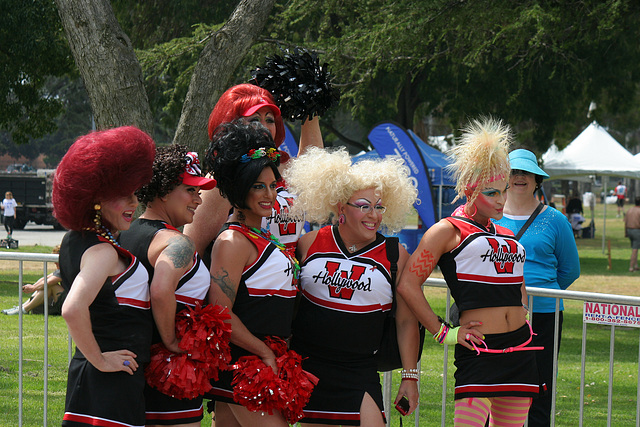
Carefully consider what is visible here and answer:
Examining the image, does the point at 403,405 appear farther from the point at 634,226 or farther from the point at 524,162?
the point at 634,226

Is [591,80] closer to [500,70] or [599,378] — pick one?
[500,70]

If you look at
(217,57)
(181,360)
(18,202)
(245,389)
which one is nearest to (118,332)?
(181,360)

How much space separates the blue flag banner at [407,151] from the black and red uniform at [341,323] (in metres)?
11.4

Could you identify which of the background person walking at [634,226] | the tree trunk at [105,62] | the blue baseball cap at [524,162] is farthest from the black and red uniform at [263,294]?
the background person walking at [634,226]

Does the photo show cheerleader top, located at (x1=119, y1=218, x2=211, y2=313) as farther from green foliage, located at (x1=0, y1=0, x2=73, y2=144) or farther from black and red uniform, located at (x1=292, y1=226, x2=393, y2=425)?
green foliage, located at (x1=0, y1=0, x2=73, y2=144)

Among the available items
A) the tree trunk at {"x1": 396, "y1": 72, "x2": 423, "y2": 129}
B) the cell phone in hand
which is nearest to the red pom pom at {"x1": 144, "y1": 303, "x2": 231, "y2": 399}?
the cell phone in hand

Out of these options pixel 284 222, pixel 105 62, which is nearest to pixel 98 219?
pixel 284 222

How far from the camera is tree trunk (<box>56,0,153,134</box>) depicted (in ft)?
18.7

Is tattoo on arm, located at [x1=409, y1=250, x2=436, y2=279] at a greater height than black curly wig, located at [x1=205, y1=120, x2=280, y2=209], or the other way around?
black curly wig, located at [x1=205, y1=120, x2=280, y2=209]

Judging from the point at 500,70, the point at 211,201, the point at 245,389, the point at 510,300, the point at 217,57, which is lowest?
the point at 245,389

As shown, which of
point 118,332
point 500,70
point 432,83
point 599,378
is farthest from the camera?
point 432,83

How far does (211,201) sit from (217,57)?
3.42 m

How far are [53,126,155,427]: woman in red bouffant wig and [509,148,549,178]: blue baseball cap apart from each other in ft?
7.84

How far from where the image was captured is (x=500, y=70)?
16.6 metres
